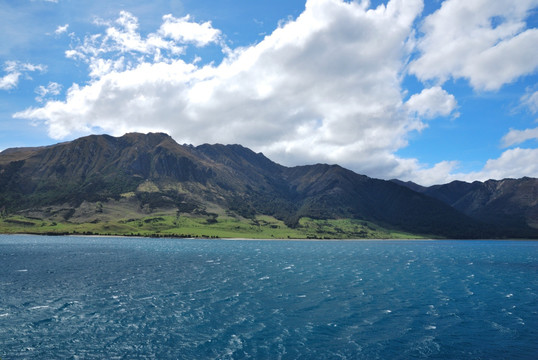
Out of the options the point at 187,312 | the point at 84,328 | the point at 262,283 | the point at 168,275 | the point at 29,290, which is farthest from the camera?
the point at 168,275

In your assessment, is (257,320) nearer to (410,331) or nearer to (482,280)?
(410,331)

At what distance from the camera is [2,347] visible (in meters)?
38.2

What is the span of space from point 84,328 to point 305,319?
3149cm

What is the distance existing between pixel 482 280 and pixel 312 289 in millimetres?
54295

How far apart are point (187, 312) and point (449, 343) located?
38.0 metres

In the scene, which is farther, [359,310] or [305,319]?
[359,310]

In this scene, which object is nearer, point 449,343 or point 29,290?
point 449,343

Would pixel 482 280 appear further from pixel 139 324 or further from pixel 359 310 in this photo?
pixel 139 324

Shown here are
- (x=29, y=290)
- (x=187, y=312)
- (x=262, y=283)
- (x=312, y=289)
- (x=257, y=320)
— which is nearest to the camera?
(x=257, y=320)

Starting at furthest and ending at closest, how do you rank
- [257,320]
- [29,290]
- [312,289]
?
[312,289]
[29,290]
[257,320]

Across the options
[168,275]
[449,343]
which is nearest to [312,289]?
[449,343]

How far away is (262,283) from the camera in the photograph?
81.4 meters

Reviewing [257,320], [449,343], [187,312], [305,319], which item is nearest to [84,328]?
[187,312]

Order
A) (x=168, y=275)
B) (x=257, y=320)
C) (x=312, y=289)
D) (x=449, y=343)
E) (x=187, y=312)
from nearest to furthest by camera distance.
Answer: (x=449, y=343)
(x=257, y=320)
(x=187, y=312)
(x=312, y=289)
(x=168, y=275)
